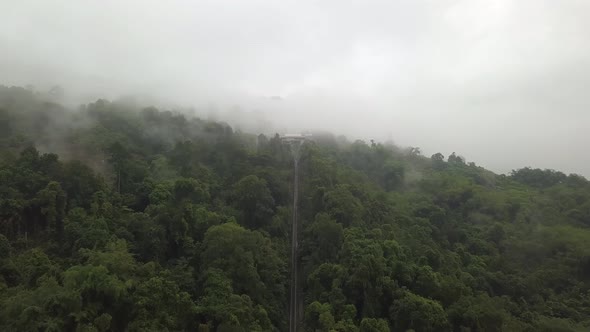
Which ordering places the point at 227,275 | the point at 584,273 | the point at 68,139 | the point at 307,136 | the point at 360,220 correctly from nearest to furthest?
the point at 227,275
the point at 584,273
the point at 360,220
the point at 68,139
the point at 307,136

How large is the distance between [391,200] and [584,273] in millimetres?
23544

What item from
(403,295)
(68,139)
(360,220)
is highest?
(68,139)

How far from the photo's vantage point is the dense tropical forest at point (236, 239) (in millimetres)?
30297

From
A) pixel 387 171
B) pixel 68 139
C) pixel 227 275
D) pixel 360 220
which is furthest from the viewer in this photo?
pixel 387 171

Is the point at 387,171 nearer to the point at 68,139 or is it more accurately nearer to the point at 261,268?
the point at 261,268

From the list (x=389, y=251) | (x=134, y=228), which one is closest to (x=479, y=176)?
(x=389, y=251)

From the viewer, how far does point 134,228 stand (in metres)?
37.2

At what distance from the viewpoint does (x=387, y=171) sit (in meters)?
74.7

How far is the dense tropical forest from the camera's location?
99.4 feet

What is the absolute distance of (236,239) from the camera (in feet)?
123

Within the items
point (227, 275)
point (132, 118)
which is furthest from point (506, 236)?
point (132, 118)

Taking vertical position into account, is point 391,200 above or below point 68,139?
below

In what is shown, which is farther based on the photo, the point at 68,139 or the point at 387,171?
the point at 387,171

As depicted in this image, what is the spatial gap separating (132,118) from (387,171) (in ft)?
125
